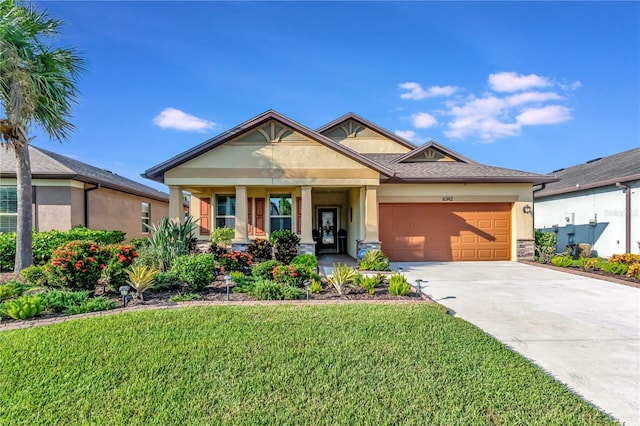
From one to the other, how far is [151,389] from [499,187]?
13.3m

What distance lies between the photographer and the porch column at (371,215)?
11.2 meters

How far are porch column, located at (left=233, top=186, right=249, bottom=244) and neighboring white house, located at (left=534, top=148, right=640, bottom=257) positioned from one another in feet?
40.1

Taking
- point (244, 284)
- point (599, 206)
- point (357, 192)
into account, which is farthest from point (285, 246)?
point (599, 206)

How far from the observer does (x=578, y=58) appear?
37.9ft

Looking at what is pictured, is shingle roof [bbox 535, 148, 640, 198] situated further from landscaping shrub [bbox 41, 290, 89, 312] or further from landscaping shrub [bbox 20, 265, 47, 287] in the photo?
landscaping shrub [bbox 20, 265, 47, 287]

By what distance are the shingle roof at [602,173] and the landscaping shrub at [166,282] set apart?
15893 mm

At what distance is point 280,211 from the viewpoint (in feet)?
44.3

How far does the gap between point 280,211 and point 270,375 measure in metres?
10.6

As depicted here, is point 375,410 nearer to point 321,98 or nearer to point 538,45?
point 538,45

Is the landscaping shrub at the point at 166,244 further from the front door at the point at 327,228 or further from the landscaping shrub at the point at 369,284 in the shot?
the front door at the point at 327,228

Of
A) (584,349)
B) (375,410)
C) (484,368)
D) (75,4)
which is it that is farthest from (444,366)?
(75,4)

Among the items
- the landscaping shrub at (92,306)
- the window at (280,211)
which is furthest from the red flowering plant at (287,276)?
the window at (280,211)

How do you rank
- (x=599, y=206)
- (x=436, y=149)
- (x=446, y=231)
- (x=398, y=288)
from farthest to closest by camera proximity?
(x=436, y=149)
(x=599, y=206)
(x=446, y=231)
(x=398, y=288)

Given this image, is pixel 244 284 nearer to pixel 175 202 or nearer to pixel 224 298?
pixel 224 298
